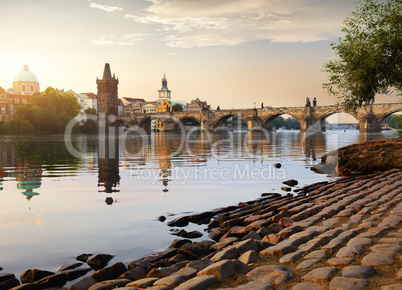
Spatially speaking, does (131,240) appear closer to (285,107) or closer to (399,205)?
(399,205)

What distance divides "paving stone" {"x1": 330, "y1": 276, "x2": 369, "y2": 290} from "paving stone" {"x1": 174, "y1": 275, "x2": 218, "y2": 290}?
1.05 metres

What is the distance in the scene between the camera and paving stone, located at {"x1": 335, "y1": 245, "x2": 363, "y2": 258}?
3989mm

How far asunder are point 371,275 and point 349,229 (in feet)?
5.69

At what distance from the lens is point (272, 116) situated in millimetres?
102000

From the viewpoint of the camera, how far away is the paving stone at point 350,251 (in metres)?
3.99

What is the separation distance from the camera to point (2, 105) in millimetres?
123688

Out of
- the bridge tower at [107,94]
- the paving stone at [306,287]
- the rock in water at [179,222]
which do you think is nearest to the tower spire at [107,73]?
the bridge tower at [107,94]

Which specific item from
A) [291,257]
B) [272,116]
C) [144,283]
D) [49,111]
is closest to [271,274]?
[291,257]

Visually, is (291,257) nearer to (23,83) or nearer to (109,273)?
(109,273)

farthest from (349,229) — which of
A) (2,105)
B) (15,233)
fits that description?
(2,105)

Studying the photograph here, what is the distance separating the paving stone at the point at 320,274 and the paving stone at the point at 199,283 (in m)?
0.84

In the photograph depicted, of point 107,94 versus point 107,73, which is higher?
point 107,73

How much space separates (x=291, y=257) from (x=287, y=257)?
0.04m

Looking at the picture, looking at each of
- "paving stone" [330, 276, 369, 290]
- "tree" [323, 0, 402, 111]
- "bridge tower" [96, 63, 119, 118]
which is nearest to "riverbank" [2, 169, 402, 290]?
"paving stone" [330, 276, 369, 290]
